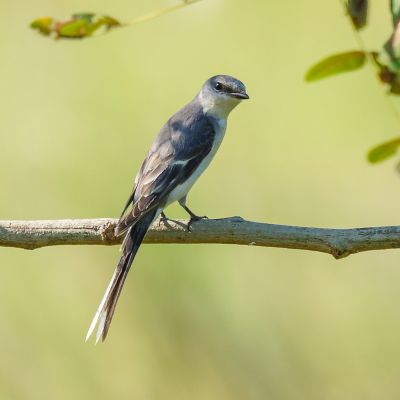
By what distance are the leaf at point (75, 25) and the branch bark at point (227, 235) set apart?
1160 mm

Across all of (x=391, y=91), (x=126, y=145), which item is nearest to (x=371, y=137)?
(x=126, y=145)

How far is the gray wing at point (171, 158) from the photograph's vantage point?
3602 mm

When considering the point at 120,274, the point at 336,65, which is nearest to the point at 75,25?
the point at 336,65

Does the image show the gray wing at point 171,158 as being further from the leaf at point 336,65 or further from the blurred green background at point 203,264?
Result: the leaf at point 336,65

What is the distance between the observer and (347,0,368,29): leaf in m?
1.65

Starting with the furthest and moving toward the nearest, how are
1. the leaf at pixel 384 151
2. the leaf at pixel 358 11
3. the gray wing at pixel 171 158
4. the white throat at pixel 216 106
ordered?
1. the white throat at pixel 216 106
2. the gray wing at pixel 171 158
3. the leaf at pixel 384 151
4. the leaf at pixel 358 11

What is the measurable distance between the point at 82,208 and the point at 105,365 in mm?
931

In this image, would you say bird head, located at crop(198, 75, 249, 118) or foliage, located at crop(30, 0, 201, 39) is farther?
bird head, located at crop(198, 75, 249, 118)

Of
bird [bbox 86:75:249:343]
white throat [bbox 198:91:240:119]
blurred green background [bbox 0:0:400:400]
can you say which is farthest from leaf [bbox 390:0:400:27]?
blurred green background [bbox 0:0:400:400]

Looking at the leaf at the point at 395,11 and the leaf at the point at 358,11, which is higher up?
the leaf at the point at 395,11

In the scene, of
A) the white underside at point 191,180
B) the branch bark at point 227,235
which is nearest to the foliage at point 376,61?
the branch bark at point 227,235

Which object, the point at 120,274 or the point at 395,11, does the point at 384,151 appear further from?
the point at 120,274

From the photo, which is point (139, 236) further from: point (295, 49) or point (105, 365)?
point (295, 49)

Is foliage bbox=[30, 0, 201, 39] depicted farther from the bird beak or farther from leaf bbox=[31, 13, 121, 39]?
the bird beak
